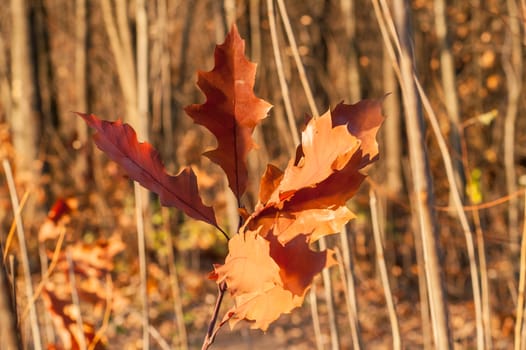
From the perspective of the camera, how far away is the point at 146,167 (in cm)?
72

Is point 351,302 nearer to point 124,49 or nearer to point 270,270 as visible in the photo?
point 270,270

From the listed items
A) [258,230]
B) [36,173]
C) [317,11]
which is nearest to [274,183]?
[258,230]

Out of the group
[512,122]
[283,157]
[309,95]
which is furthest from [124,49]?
[309,95]

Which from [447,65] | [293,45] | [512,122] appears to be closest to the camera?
[293,45]

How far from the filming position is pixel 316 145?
67 centimetres

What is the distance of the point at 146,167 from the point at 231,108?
0.09 metres

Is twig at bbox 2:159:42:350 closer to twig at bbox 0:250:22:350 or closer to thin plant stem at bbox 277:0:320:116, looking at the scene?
twig at bbox 0:250:22:350

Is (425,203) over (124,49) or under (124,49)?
over

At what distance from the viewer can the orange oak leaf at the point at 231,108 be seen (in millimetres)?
738

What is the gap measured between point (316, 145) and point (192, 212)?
139mm

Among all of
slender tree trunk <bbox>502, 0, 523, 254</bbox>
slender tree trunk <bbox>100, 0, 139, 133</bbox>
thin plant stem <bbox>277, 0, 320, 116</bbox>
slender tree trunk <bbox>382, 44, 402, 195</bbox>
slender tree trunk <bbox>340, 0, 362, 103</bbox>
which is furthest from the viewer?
slender tree trunk <bbox>382, 44, 402, 195</bbox>

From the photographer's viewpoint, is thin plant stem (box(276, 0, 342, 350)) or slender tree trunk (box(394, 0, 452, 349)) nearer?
slender tree trunk (box(394, 0, 452, 349))

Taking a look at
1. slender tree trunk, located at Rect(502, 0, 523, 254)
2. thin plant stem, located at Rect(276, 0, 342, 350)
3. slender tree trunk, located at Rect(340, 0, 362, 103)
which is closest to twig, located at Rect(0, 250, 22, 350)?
thin plant stem, located at Rect(276, 0, 342, 350)

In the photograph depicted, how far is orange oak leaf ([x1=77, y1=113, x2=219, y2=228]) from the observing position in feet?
2.31
